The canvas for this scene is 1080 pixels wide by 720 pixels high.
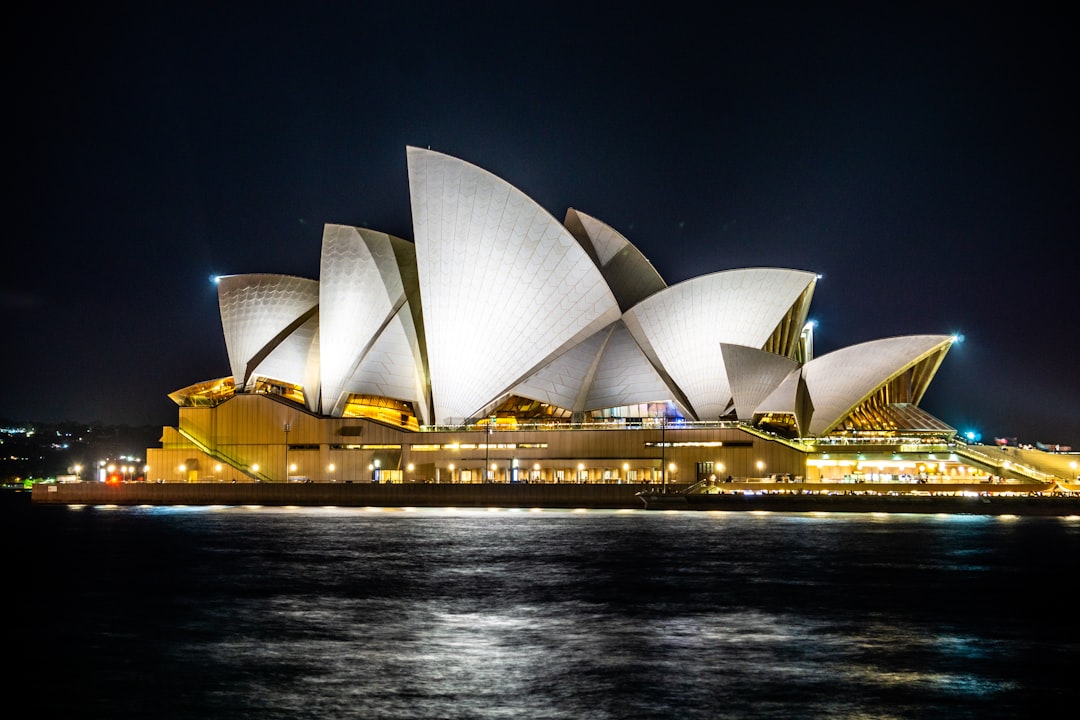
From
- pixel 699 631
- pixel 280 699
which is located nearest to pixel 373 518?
pixel 699 631

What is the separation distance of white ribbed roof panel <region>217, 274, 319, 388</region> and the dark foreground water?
28.5m

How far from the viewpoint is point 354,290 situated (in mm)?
59656

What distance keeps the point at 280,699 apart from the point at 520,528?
26748 mm

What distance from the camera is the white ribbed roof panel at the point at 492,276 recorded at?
53.9m

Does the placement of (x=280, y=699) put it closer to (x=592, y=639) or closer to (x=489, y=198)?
(x=592, y=639)

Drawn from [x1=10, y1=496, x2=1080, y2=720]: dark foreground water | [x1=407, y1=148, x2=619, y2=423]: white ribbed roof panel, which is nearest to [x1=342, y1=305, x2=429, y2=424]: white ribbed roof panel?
[x1=407, y1=148, x2=619, y2=423]: white ribbed roof panel

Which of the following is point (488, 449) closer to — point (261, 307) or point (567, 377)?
point (567, 377)

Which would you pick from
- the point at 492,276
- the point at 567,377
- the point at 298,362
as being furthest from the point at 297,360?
the point at 567,377

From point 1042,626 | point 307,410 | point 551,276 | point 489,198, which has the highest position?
point 489,198

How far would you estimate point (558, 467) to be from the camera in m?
60.4

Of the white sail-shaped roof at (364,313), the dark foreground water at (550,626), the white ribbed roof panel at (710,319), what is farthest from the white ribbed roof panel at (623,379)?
the dark foreground water at (550,626)

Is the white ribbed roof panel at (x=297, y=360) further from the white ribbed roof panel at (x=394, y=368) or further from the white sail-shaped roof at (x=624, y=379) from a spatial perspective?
the white sail-shaped roof at (x=624, y=379)

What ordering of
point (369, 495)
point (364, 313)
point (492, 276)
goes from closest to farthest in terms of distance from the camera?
point (492, 276)
point (369, 495)
point (364, 313)

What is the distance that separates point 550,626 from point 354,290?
140ft
